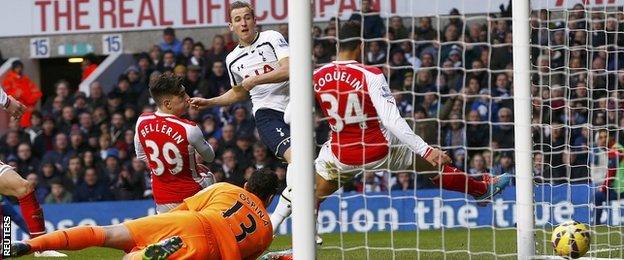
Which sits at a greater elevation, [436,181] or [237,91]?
[237,91]

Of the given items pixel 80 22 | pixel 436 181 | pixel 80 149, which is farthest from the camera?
pixel 80 22

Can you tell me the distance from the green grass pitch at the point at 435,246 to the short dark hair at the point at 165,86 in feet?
5.52

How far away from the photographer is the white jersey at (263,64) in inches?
428

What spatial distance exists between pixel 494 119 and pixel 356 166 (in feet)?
18.7

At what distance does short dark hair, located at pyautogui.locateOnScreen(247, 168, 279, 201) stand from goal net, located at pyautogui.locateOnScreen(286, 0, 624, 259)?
5.13 ft

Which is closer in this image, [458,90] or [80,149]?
[458,90]

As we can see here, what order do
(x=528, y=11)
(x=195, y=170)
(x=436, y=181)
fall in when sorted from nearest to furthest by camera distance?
(x=528, y=11) → (x=195, y=170) → (x=436, y=181)

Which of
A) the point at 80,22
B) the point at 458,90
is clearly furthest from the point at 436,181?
the point at 80,22

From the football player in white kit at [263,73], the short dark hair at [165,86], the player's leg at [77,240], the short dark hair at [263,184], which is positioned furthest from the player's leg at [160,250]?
the football player in white kit at [263,73]

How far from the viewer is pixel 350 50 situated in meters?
9.79

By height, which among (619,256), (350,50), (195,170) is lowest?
(619,256)

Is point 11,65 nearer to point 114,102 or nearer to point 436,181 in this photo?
point 114,102

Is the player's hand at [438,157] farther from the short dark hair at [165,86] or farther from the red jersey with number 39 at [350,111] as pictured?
the short dark hair at [165,86]

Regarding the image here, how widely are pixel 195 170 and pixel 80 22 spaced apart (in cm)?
1047
